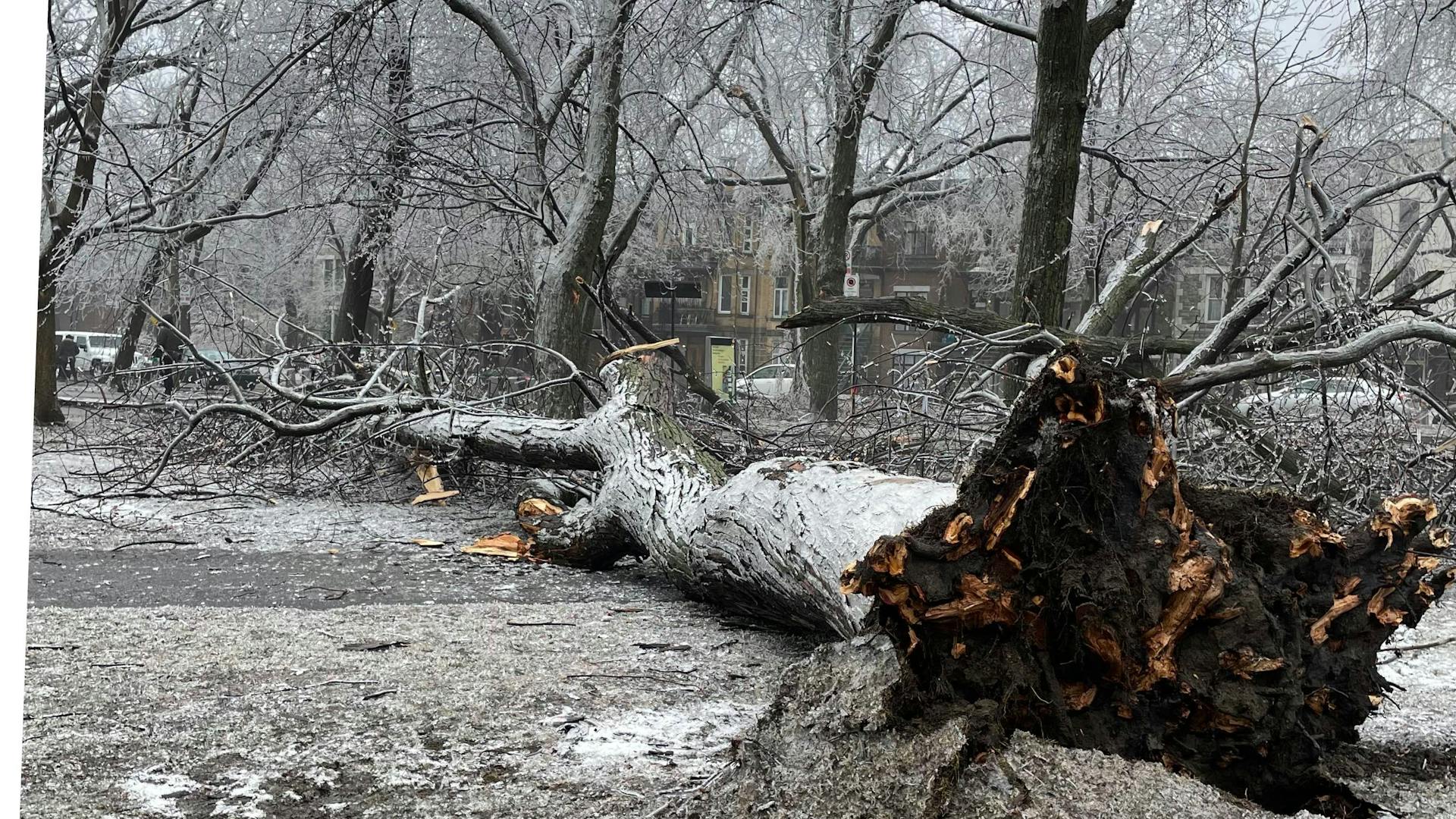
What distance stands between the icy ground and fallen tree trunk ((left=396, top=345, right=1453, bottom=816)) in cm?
15

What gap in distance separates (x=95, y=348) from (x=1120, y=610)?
14.4 metres

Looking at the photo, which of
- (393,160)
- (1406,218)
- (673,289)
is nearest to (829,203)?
(673,289)

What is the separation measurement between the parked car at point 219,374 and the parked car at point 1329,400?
4710 millimetres

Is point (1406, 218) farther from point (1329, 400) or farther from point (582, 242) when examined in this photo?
point (582, 242)

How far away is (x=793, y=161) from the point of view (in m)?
16.2

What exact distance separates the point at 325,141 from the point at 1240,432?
22.7ft

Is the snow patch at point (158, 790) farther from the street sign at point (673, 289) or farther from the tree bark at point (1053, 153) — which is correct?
the street sign at point (673, 289)

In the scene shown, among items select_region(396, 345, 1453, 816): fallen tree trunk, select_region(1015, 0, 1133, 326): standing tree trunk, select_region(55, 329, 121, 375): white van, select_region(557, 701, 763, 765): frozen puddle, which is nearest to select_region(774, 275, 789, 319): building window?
select_region(55, 329, 121, 375): white van

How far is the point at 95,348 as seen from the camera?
13.5 metres

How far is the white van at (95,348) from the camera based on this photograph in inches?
434

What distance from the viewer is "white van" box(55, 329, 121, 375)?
11.0m

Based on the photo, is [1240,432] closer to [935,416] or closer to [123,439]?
[935,416]

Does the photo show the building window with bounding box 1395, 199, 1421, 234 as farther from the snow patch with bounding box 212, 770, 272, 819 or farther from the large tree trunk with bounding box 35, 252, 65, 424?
the large tree trunk with bounding box 35, 252, 65, 424

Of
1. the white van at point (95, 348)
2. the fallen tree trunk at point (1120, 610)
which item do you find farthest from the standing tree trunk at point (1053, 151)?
the white van at point (95, 348)
